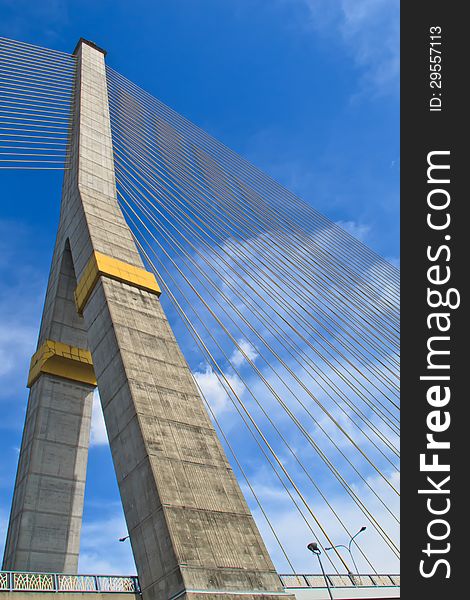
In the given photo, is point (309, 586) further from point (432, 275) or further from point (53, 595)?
point (432, 275)

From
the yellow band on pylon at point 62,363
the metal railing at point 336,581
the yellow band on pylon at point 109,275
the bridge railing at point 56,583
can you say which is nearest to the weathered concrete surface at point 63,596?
the bridge railing at point 56,583

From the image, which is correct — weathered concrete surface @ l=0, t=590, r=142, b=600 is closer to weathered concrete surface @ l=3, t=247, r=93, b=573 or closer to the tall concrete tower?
Result: the tall concrete tower

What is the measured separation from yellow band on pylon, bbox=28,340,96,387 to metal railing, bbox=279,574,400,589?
986 centimetres

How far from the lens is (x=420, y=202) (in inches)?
343

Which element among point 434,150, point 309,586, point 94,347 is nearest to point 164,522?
point 94,347

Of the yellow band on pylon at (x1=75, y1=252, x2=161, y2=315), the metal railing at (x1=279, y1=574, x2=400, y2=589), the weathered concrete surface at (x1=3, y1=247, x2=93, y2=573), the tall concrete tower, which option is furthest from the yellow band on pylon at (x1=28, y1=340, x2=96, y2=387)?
the metal railing at (x1=279, y1=574, x2=400, y2=589)

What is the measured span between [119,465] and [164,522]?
2.12 m

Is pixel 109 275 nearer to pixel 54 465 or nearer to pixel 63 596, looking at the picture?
pixel 54 465

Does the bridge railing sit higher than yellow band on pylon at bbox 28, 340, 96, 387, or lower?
lower

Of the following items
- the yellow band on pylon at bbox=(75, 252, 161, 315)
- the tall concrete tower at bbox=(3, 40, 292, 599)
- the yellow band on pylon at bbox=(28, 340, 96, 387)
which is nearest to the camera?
the tall concrete tower at bbox=(3, 40, 292, 599)

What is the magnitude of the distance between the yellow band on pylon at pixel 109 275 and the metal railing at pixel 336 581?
1129 cm

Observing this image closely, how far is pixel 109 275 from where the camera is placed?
45.0 feet

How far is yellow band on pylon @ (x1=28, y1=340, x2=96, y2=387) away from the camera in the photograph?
16.6 meters

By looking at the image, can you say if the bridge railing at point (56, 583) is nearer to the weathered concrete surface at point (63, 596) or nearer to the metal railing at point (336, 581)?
the weathered concrete surface at point (63, 596)
